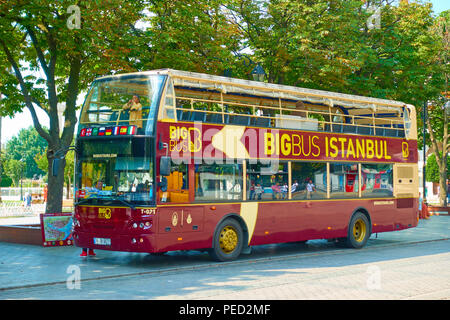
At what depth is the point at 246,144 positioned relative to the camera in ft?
48.8

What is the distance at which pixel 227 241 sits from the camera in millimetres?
14469

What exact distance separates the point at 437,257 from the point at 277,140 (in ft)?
16.6

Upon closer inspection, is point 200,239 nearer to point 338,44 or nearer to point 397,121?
point 397,121

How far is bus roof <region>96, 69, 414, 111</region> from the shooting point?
13852 millimetres

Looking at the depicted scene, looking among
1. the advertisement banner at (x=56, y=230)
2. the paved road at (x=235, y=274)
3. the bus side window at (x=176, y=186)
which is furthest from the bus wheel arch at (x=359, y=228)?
the advertisement banner at (x=56, y=230)

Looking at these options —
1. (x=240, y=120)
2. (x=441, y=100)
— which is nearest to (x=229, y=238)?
(x=240, y=120)

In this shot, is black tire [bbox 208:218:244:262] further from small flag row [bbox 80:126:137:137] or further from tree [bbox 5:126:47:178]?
tree [bbox 5:126:47:178]

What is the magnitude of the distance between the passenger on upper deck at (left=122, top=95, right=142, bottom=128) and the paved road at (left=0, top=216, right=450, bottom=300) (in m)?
3.12

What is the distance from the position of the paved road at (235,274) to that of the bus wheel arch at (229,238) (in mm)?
273

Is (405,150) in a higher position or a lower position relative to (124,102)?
lower

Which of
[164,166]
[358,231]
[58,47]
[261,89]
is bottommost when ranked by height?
[358,231]

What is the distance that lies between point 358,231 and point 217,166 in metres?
6.08

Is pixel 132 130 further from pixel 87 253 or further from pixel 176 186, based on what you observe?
pixel 87 253
